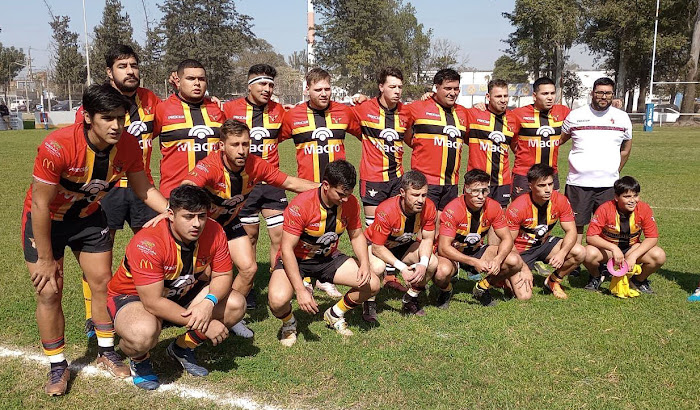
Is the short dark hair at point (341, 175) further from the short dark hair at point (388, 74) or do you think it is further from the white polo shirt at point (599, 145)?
the white polo shirt at point (599, 145)

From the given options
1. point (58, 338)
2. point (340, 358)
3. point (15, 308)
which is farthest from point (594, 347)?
point (15, 308)

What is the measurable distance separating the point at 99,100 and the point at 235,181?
1456mm

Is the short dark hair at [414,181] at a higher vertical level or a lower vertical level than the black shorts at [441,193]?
higher

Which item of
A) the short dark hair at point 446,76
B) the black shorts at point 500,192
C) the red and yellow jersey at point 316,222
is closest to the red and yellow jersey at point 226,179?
the red and yellow jersey at point 316,222

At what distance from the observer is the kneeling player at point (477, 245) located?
527 cm

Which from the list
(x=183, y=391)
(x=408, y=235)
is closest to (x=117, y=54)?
(x=183, y=391)

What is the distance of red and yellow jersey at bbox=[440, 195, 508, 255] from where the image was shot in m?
5.37

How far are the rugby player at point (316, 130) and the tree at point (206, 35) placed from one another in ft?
167

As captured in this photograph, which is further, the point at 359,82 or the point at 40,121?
the point at 359,82

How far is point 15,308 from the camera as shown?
522 centimetres

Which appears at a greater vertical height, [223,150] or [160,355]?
[223,150]

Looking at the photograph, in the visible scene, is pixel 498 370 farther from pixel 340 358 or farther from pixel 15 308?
pixel 15 308

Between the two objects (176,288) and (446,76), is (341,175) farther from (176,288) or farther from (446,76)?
(446,76)

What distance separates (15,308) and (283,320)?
275cm
